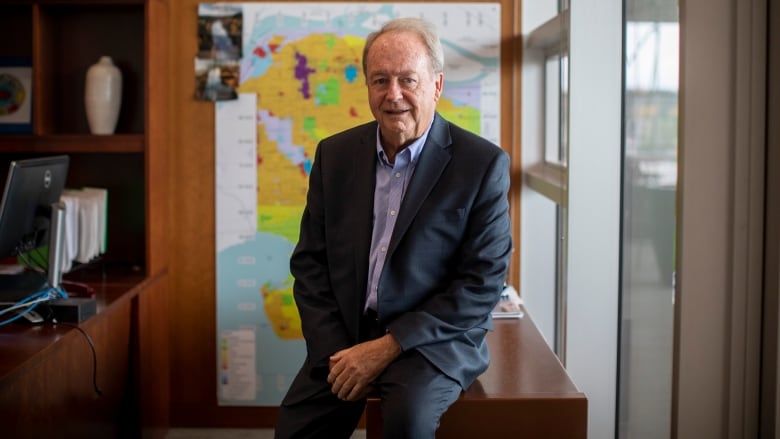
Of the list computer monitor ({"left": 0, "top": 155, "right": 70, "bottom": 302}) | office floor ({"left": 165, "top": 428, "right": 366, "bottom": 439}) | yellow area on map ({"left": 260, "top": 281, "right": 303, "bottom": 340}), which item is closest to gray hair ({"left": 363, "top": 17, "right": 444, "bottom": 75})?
computer monitor ({"left": 0, "top": 155, "right": 70, "bottom": 302})

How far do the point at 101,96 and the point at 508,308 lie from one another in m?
1.90

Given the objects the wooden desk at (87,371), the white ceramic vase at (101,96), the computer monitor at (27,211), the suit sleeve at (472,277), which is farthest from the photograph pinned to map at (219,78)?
the suit sleeve at (472,277)

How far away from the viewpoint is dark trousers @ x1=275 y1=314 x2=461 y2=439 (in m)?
2.38

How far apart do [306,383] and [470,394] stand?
1.50 feet

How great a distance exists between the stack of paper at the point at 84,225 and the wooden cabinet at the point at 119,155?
129 mm

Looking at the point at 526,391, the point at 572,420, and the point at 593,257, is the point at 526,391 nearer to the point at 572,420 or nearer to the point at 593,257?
the point at 572,420

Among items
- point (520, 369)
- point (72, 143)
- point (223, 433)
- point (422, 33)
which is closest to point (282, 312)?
point (223, 433)

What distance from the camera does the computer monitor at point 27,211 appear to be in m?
2.96

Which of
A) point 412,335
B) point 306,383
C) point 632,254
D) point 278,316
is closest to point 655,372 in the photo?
point 632,254

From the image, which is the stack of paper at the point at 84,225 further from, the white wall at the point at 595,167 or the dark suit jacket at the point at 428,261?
the white wall at the point at 595,167

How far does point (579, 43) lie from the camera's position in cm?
319

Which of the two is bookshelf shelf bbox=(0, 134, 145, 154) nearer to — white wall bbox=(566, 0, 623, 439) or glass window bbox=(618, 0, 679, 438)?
white wall bbox=(566, 0, 623, 439)

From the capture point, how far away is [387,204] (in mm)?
2650

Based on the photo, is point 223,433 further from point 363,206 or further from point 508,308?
point 363,206
